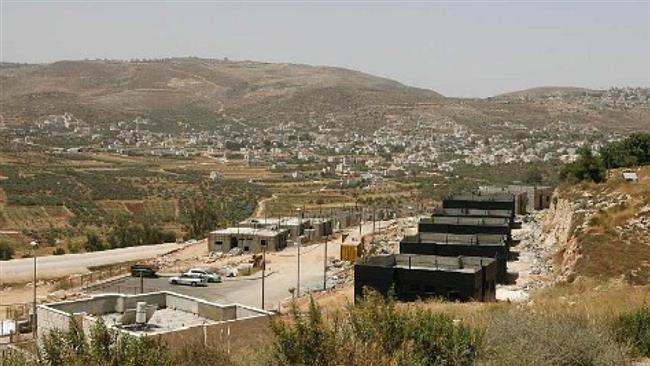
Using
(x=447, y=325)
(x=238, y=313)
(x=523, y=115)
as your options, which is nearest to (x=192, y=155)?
(x=523, y=115)

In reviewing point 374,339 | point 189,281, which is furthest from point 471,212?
point 374,339

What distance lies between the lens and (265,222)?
53938 millimetres

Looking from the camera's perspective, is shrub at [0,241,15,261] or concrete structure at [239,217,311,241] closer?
concrete structure at [239,217,311,241]

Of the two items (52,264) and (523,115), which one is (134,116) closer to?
(523,115)

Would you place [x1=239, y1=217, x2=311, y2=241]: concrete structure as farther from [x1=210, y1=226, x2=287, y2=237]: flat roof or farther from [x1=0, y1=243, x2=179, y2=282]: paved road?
[x1=0, y1=243, x2=179, y2=282]: paved road

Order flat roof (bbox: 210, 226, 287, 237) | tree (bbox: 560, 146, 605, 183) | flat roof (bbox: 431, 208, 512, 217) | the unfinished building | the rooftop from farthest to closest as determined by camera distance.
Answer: flat roof (bbox: 210, 226, 287, 237) < tree (bbox: 560, 146, 605, 183) < flat roof (bbox: 431, 208, 512, 217) < the unfinished building < the rooftop

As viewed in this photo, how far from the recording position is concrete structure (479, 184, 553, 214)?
175 feet

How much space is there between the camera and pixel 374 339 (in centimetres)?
873

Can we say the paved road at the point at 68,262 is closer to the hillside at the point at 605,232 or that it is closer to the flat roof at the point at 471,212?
the flat roof at the point at 471,212

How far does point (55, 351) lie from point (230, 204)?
6738 centimetres

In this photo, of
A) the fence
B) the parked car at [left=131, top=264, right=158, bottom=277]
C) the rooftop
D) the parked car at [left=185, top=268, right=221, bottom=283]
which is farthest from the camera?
the parked car at [left=131, top=264, right=158, bottom=277]

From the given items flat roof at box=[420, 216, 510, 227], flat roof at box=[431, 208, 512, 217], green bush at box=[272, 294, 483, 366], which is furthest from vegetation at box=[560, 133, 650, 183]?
green bush at box=[272, 294, 483, 366]

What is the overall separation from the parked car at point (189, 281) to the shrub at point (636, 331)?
27.2 m

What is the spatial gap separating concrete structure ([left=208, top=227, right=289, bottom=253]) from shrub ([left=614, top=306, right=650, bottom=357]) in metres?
36.7
